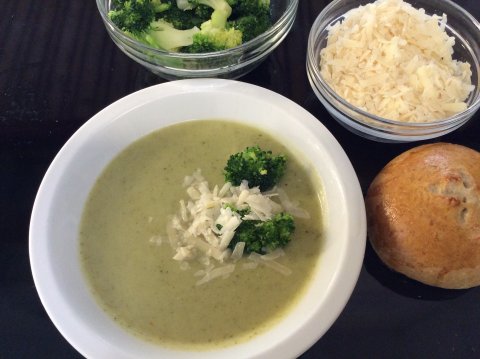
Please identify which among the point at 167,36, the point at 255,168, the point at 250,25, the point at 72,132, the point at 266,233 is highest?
the point at 250,25

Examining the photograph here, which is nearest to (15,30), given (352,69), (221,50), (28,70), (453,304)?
(28,70)

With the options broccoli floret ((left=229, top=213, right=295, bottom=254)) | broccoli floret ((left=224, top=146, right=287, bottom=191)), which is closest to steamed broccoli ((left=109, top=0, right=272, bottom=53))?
broccoli floret ((left=224, top=146, right=287, bottom=191))

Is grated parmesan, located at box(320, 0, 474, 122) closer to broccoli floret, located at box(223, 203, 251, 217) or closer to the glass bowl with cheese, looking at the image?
the glass bowl with cheese

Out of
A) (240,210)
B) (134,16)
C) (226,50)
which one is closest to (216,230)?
(240,210)

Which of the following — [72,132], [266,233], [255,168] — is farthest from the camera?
[72,132]

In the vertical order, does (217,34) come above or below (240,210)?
above

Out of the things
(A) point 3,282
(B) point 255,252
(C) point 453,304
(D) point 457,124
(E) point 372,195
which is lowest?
(A) point 3,282

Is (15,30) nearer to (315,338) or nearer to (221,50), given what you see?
(221,50)

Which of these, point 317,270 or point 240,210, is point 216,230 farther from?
point 317,270
